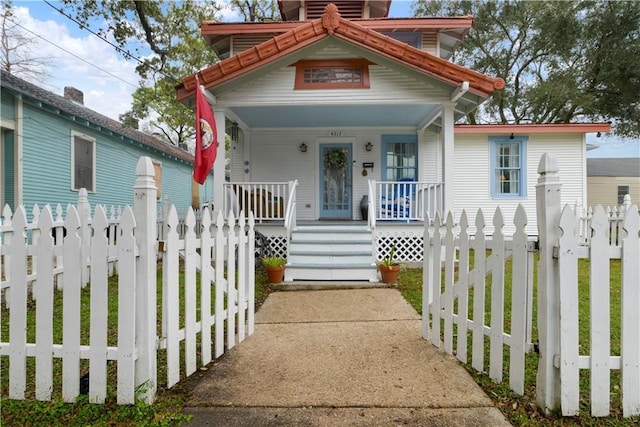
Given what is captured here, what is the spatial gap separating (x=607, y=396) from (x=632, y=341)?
1.14 ft

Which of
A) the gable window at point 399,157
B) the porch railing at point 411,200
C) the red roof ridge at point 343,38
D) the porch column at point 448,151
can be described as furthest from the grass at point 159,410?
the gable window at point 399,157

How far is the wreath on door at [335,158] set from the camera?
9.85 metres

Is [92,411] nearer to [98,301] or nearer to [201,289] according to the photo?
[98,301]

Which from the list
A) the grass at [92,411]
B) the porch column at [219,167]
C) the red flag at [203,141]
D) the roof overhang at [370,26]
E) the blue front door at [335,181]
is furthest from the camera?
the blue front door at [335,181]

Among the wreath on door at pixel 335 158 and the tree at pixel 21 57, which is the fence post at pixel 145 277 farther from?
the tree at pixel 21 57

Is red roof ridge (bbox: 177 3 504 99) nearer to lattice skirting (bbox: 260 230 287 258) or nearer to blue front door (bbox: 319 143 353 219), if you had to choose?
lattice skirting (bbox: 260 230 287 258)

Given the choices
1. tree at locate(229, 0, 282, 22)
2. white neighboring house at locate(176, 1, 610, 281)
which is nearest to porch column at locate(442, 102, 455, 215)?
white neighboring house at locate(176, 1, 610, 281)

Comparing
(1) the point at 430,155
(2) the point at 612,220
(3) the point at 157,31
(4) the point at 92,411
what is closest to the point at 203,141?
(4) the point at 92,411

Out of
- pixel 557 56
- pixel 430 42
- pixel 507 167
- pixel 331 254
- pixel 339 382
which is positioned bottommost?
pixel 339 382

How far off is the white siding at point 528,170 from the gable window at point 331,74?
4684 mm

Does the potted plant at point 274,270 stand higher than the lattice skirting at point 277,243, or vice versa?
the lattice skirting at point 277,243

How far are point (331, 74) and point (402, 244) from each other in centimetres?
372

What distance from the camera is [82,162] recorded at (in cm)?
1076

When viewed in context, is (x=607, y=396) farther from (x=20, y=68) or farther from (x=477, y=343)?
(x=20, y=68)
